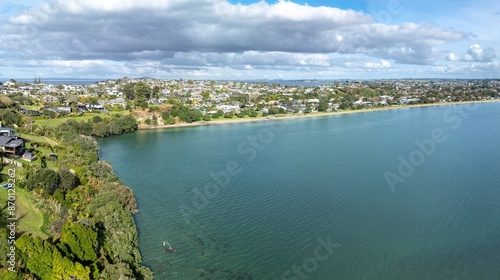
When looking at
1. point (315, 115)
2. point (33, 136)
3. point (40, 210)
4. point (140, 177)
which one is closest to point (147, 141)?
point (33, 136)

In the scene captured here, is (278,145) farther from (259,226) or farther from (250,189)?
(259,226)

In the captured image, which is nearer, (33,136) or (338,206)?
(338,206)

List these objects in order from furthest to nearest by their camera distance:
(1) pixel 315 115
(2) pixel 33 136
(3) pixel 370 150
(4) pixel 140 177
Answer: (1) pixel 315 115 → (3) pixel 370 150 → (2) pixel 33 136 → (4) pixel 140 177

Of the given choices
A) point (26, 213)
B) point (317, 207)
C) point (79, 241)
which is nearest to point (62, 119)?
point (26, 213)

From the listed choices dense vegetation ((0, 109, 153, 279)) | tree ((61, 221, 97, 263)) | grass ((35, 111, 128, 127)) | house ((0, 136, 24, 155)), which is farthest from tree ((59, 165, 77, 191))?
grass ((35, 111, 128, 127))

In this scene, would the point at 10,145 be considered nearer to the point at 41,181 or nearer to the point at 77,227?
the point at 41,181

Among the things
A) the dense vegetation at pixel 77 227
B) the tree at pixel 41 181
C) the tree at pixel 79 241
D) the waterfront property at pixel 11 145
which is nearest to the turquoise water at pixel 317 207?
the dense vegetation at pixel 77 227

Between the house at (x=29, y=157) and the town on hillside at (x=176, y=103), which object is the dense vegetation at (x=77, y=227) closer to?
the house at (x=29, y=157)

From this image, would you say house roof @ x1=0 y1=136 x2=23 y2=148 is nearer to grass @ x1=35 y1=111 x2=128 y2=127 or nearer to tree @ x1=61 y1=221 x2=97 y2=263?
tree @ x1=61 y1=221 x2=97 y2=263
